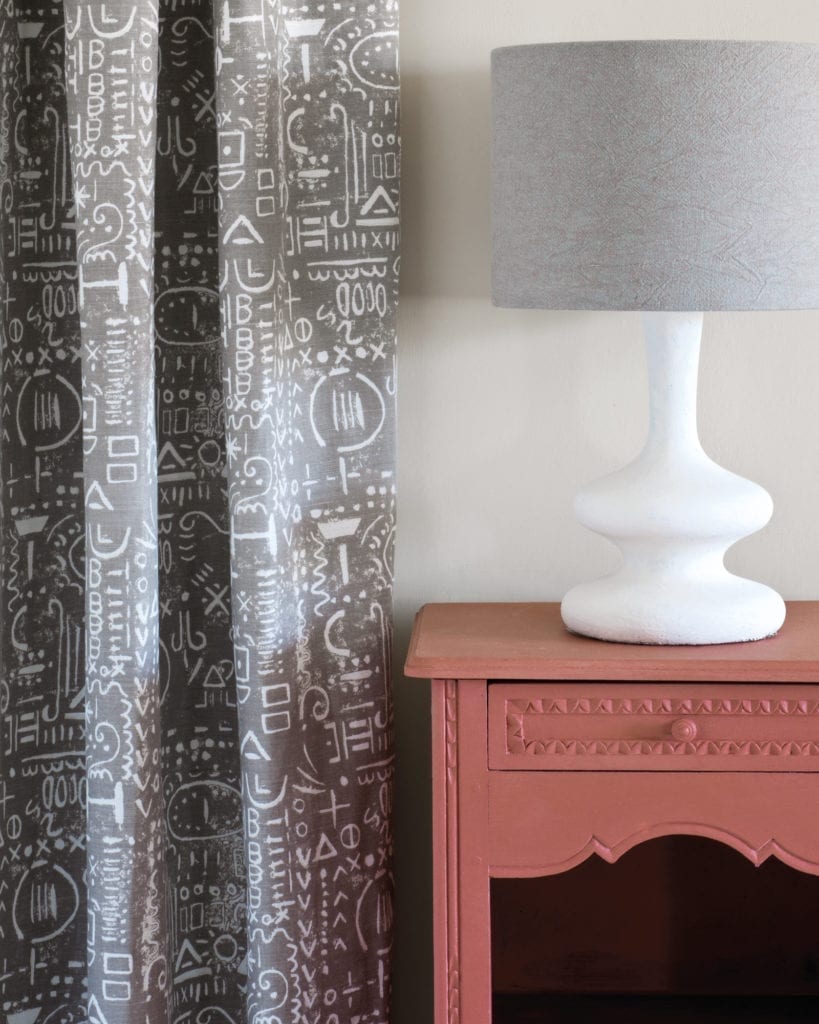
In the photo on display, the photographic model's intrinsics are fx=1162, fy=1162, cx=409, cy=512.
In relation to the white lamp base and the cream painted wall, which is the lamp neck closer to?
the white lamp base

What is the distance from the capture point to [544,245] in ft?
3.99

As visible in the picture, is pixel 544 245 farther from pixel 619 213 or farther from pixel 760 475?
pixel 760 475

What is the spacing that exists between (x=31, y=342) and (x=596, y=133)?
80cm

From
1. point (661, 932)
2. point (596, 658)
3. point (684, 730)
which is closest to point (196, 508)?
point (596, 658)

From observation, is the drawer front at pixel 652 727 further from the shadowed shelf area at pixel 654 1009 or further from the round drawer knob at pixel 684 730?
the shadowed shelf area at pixel 654 1009

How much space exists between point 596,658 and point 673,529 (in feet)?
0.57

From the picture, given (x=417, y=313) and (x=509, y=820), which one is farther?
(x=417, y=313)

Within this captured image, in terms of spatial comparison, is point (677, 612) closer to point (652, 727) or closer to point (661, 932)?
point (652, 727)

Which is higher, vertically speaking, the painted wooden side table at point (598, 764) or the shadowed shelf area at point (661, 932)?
the painted wooden side table at point (598, 764)

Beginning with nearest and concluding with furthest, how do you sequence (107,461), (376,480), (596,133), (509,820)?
1. (596,133)
2. (509,820)
3. (107,461)
4. (376,480)

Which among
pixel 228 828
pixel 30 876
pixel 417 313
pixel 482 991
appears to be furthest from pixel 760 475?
pixel 30 876

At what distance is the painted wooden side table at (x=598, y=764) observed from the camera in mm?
1263

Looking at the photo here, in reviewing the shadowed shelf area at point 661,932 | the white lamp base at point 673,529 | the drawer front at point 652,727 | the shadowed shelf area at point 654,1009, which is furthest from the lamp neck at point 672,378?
the shadowed shelf area at point 654,1009

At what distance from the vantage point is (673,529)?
1.32 meters
